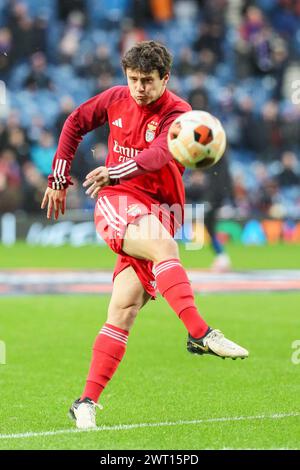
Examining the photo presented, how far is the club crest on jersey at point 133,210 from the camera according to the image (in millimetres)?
6363

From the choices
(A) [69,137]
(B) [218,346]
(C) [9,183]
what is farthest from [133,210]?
(C) [9,183]

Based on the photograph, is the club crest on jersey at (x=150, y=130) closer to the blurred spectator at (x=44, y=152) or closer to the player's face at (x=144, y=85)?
the player's face at (x=144, y=85)

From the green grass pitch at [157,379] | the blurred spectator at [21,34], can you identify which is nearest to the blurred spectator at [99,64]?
the blurred spectator at [21,34]

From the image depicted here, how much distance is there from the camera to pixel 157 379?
819 centimetres

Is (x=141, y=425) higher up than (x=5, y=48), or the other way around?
(x=5, y=48)

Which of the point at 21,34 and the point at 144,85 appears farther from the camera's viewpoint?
the point at 21,34

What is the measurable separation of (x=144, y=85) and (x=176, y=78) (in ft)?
57.6

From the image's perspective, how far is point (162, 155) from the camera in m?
6.29

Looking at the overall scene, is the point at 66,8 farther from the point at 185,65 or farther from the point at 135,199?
the point at 135,199

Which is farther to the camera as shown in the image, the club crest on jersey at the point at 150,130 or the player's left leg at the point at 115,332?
the club crest on jersey at the point at 150,130

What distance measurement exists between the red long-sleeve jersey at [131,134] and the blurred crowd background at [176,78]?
1335cm

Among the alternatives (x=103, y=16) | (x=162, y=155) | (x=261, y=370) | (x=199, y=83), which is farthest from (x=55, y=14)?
(x=162, y=155)

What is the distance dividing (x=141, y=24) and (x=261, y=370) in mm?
18500
